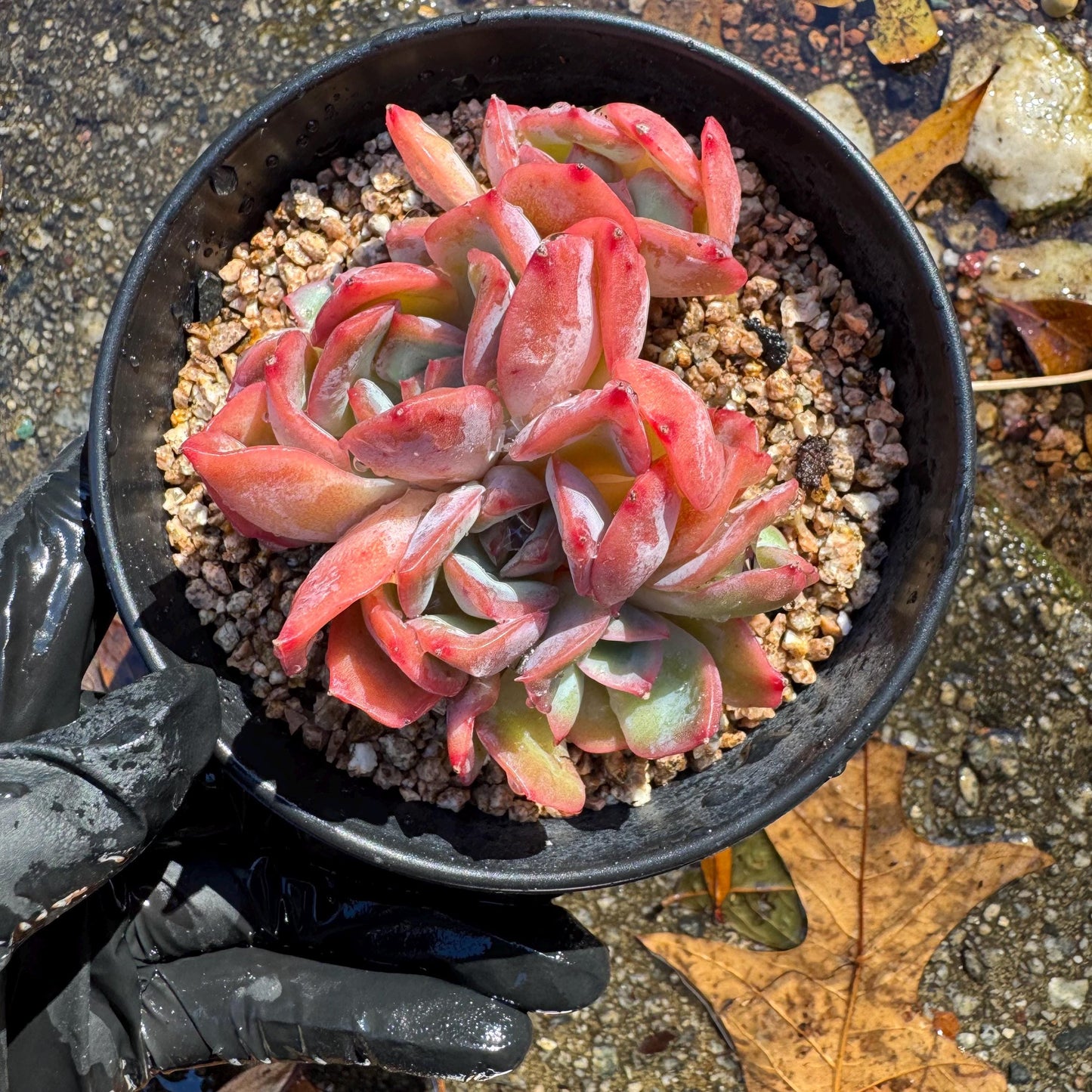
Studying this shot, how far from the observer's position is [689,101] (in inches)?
41.0

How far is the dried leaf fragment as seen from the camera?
53.2 inches

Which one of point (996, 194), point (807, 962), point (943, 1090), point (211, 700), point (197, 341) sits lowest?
point (943, 1090)

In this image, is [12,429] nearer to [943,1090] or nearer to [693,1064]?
[693,1064]

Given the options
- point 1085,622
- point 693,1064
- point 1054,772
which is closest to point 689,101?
point 1085,622

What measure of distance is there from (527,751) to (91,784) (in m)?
0.44

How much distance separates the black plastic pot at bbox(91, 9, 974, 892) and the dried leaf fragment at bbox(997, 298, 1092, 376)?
485 mm

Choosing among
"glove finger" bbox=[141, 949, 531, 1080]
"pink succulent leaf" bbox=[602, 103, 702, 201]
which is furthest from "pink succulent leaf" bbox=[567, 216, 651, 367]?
"glove finger" bbox=[141, 949, 531, 1080]

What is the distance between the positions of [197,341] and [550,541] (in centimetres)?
52

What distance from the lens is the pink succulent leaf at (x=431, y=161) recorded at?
2.82 ft

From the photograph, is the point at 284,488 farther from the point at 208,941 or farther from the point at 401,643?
the point at 208,941

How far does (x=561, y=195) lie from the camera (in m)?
0.79

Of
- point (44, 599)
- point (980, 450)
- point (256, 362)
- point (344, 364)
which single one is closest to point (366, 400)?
point (344, 364)

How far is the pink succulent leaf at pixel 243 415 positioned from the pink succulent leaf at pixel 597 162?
352 millimetres

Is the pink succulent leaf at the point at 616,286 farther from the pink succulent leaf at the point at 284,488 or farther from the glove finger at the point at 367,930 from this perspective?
the glove finger at the point at 367,930
